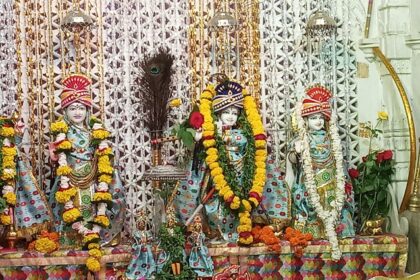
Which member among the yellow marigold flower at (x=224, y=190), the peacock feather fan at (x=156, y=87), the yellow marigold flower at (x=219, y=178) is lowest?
Answer: the yellow marigold flower at (x=224, y=190)

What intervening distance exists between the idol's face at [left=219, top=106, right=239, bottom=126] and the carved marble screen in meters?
0.63

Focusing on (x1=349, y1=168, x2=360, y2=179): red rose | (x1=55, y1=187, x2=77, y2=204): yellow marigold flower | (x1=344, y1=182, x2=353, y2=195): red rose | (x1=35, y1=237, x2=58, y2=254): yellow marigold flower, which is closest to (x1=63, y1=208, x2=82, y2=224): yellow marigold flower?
(x1=55, y1=187, x2=77, y2=204): yellow marigold flower

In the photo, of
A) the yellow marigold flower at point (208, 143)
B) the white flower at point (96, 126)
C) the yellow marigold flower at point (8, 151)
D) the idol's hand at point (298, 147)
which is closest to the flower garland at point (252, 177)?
the yellow marigold flower at point (208, 143)

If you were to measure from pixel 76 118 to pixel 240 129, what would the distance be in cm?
151

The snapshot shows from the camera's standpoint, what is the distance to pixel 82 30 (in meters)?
7.88

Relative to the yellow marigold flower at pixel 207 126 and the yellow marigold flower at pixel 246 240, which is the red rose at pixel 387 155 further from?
the yellow marigold flower at pixel 207 126

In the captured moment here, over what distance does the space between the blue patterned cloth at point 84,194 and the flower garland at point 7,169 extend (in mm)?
426

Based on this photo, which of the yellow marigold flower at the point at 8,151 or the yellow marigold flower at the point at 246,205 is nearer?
the yellow marigold flower at the point at 8,151

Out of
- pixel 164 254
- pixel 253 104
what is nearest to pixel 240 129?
pixel 253 104

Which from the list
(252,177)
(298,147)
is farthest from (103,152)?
(298,147)

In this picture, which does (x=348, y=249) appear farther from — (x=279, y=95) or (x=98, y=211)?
(x=98, y=211)

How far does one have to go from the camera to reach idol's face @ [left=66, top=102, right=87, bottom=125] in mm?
7305

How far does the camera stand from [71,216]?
277 inches

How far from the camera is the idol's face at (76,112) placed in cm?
730
